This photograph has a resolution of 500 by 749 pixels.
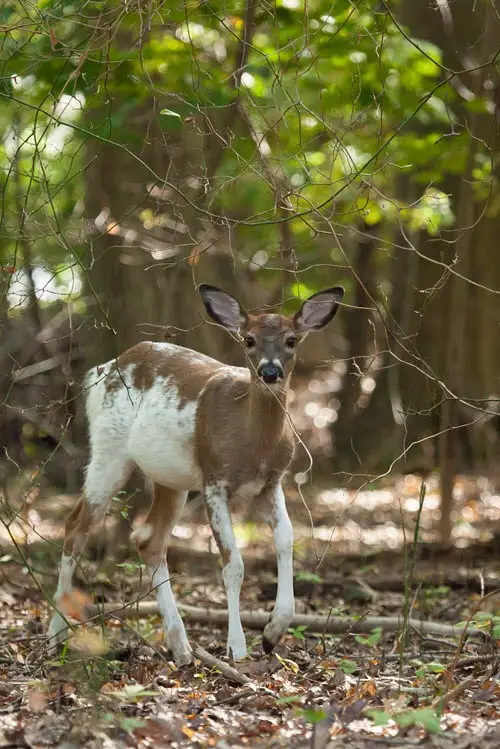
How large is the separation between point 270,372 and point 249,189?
6.39 metres

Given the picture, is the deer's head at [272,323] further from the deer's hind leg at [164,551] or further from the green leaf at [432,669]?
the green leaf at [432,669]

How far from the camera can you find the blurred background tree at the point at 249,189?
313 inches

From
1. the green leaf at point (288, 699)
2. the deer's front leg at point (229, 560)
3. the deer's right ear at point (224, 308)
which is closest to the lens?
the green leaf at point (288, 699)

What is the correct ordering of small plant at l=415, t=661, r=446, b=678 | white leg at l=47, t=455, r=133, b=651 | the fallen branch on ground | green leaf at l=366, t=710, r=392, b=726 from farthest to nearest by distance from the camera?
white leg at l=47, t=455, r=133, b=651, the fallen branch on ground, small plant at l=415, t=661, r=446, b=678, green leaf at l=366, t=710, r=392, b=726

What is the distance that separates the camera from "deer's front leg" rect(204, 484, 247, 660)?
7.04 metres

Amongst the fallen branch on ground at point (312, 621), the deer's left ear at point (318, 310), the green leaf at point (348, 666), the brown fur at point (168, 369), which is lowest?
the green leaf at point (348, 666)

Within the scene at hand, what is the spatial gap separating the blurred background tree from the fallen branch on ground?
127 centimetres

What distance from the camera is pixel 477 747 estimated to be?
16.0 feet

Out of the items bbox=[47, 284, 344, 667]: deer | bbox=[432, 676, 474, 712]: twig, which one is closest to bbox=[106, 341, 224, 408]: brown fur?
bbox=[47, 284, 344, 667]: deer

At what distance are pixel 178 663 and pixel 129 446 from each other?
1.70 m

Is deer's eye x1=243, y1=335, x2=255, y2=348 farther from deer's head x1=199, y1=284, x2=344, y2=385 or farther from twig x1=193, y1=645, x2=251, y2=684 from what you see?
twig x1=193, y1=645, x2=251, y2=684

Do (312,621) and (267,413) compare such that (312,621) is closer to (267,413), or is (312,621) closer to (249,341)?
(267,413)


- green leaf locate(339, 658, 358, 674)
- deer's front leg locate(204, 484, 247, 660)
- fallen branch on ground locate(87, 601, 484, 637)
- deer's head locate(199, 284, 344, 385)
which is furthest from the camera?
fallen branch on ground locate(87, 601, 484, 637)

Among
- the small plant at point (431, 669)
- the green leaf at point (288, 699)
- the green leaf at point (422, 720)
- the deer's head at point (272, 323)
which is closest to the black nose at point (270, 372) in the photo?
the deer's head at point (272, 323)
